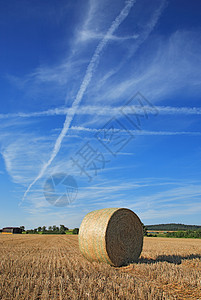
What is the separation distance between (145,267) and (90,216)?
2.77 m

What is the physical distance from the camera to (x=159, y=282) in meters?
5.10

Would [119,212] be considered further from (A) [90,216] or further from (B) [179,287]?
(B) [179,287]

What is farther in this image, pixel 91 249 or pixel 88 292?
pixel 91 249

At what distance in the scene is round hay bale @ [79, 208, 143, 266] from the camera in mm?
7637

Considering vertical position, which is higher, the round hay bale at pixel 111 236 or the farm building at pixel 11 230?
the round hay bale at pixel 111 236

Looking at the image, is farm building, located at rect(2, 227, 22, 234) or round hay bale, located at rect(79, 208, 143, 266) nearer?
round hay bale, located at rect(79, 208, 143, 266)

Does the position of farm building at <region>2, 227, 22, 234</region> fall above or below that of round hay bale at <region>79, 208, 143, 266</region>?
below

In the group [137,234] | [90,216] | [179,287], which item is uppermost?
[90,216]

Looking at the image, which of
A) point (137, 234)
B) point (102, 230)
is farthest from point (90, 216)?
point (137, 234)

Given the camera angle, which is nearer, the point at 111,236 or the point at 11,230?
the point at 111,236

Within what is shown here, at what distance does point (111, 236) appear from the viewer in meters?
7.80

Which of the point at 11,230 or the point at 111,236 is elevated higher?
the point at 111,236

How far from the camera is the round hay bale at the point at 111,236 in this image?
25.1 feet

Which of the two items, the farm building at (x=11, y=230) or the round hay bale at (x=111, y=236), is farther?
the farm building at (x=11, y=230)
